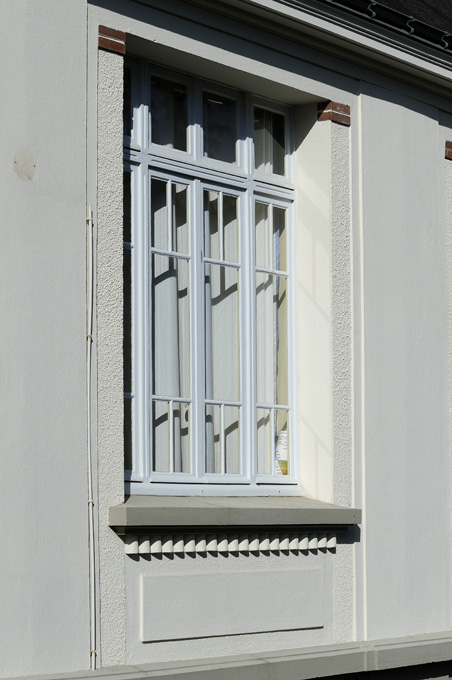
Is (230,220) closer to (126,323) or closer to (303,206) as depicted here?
(303,206)

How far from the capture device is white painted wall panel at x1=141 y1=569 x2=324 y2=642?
293 inches

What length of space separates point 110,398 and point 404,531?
116 inches

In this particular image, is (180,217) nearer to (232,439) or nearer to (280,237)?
(280,237)

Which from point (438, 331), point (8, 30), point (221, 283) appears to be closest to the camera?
point (8, 30)

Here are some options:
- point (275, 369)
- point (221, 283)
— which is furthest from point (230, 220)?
point (275, 369)

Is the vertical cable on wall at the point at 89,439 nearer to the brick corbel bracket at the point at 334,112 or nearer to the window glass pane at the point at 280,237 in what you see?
the window glass pane at the point at 280,237

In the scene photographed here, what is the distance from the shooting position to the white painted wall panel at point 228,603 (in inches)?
293

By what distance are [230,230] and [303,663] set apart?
10.1ft

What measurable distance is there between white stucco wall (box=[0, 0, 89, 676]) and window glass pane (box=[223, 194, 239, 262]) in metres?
1.65

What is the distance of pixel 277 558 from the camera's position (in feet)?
27.0

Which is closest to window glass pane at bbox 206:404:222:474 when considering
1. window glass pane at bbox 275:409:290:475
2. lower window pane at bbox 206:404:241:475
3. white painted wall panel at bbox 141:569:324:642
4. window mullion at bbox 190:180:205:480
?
lower window pane at bbox 206:404:241:475

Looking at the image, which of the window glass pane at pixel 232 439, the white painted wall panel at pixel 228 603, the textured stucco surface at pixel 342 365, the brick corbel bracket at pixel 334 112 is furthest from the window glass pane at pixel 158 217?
the white painted wall panel at pixel 228 603

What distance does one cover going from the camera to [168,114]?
8.45m

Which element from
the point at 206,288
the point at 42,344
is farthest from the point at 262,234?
the point at 42,344
